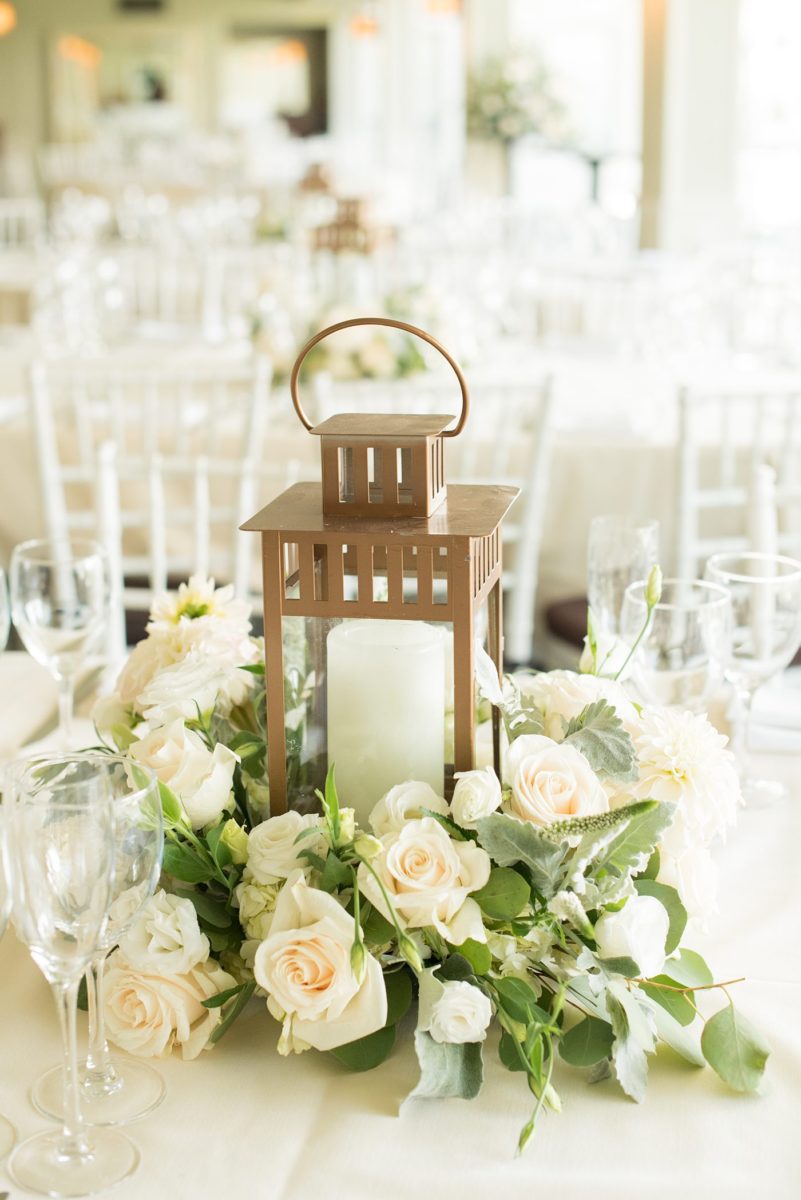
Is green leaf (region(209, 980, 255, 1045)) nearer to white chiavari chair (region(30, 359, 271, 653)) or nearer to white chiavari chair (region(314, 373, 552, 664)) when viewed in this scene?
white chiavari chair (region(30, 359, 271, 653))

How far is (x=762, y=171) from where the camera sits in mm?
7547

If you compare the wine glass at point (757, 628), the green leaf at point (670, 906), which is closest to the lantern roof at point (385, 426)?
the green leaf at point (670, 906)

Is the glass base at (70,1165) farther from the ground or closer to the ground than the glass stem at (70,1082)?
closer to the ground

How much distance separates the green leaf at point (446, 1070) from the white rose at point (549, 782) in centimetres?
15

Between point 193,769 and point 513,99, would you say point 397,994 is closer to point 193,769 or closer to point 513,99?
point 193,769

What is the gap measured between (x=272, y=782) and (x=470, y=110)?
9770mm

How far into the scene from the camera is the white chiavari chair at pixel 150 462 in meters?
2.32

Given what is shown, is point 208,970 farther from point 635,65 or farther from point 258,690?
point 635,65

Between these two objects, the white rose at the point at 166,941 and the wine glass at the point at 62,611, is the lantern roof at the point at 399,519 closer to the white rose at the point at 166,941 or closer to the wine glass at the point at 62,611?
the white rose at the point at 166,941

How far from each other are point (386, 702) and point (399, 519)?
0.13 meters

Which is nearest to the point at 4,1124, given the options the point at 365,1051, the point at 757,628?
the point at 365,1051

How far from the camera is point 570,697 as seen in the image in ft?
3.28

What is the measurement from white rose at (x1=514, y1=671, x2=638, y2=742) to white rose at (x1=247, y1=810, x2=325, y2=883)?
20cm

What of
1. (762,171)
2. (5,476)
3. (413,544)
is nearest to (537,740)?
(413,544)
